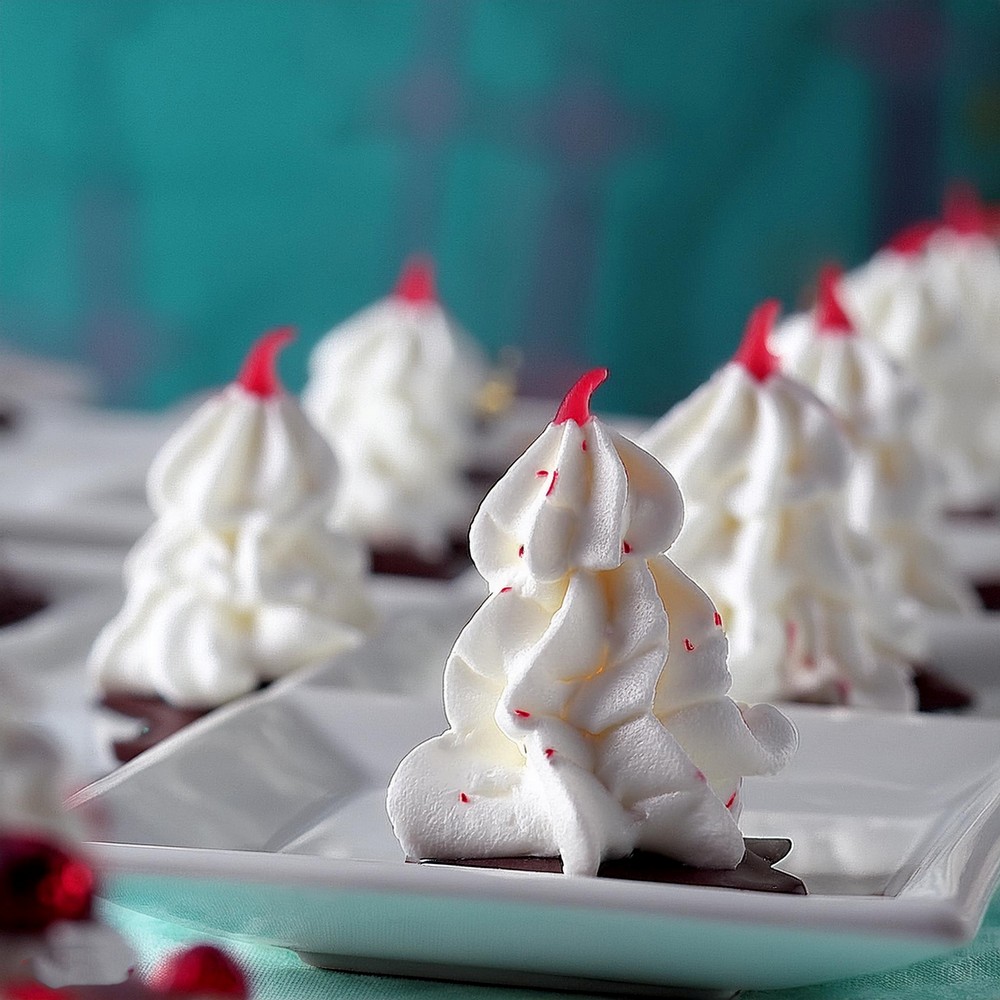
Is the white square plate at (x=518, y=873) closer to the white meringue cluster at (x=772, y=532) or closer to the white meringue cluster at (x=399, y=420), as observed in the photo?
the white meringue cluster at (x=772, y=532)

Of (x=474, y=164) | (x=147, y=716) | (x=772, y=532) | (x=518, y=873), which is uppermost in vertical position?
(x=474, y=164)

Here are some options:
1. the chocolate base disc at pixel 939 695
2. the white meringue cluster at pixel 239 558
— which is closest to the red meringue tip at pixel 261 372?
the white meringue cluster at pixel 239 558

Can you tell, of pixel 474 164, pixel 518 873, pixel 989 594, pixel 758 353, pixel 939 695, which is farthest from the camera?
pixel 474 164

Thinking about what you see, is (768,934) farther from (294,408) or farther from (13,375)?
(13,375)

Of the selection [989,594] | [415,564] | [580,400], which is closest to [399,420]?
[415,564]

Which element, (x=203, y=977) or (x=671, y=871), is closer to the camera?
(x=203, y=977)

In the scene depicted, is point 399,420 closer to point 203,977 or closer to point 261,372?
point 261,372
